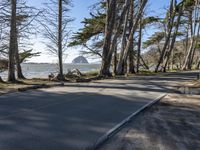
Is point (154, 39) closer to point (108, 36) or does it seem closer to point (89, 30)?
point (89, 30)

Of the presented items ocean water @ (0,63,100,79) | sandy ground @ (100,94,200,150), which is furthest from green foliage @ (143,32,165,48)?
sandy ground @ (100,94,200,150)

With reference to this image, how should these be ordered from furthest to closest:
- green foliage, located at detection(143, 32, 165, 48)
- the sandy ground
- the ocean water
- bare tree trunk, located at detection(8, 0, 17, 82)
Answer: green foliage, located at detection(143, 32, 165, 48), the ocean water, bare tree trunk, located at detection(8, 0, 17, 82), the sandy ground

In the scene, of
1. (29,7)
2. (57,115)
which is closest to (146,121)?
(57,115)

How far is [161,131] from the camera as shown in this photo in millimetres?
7305

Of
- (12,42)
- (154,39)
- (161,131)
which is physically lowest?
(161,131)

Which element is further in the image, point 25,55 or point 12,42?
point 25,55

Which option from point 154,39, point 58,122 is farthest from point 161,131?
point 154,39

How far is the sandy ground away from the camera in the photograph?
608cm

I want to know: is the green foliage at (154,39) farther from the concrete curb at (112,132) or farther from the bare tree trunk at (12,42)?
the concrete curb at (112,132)

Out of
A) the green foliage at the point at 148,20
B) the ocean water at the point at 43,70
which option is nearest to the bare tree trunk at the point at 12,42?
the ocean water at the point at 43,70

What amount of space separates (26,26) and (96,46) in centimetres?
1795

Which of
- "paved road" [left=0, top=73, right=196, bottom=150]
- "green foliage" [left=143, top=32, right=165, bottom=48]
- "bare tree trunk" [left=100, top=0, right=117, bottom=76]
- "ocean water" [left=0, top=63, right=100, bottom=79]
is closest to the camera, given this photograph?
"paved road" [left=0, top=73, right=196, bottom=150]

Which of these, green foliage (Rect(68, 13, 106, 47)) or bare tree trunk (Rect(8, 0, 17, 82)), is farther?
green foliage (Rect(68, 13, 106, 47))

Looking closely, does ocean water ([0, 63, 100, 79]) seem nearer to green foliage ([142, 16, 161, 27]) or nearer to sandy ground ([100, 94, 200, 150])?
green foliage ([142, 16, 161, 27])
